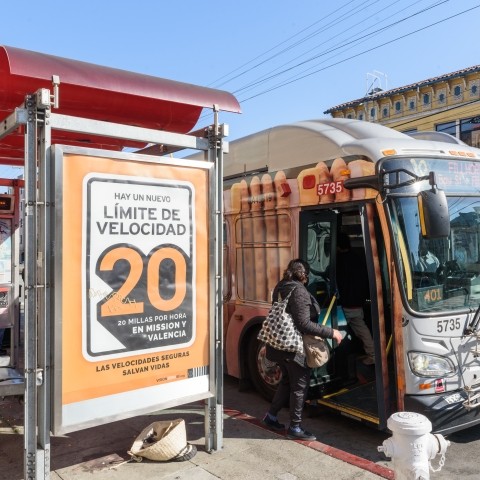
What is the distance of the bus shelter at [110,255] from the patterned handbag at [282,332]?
0.71 meters

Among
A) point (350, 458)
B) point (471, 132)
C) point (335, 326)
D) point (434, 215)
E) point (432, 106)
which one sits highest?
point (432, 106)

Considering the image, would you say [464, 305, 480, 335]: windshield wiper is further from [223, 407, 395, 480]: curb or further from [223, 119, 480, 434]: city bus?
[223, 407, 395, 480]: curb

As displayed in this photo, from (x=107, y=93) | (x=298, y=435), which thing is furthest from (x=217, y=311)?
(x=107, y=93)

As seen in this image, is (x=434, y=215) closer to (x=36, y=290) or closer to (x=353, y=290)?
(x=353, y=290)

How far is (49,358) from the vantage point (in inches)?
135

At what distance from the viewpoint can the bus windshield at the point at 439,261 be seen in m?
4.57

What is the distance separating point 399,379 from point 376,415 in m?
0.56

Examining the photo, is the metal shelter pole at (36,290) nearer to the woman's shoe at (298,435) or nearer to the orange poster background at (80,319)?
the orange poster background at (80,319)

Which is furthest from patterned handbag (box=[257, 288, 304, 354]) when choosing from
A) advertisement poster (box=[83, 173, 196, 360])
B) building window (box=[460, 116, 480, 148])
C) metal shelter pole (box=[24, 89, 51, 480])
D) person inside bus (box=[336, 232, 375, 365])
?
building window (box=[460, 116, 480, 148])

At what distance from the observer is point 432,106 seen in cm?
2592

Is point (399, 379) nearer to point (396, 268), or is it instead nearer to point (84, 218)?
point (396, 268)

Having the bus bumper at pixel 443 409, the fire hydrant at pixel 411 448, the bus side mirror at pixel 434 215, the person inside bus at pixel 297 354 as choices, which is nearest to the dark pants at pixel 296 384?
the person inside bus at pixel 297 354

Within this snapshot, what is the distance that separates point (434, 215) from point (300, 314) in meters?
1.52

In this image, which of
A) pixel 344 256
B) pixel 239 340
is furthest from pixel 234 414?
pixel 344 256
